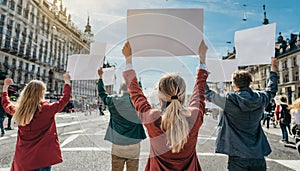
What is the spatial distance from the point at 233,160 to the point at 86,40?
186 centimetres

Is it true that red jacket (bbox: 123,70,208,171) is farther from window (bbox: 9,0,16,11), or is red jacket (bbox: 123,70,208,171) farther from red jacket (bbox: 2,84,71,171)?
window (bbox: 9,0,16,11)

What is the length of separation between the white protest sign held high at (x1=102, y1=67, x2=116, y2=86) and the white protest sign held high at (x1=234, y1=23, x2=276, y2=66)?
147 centimetres

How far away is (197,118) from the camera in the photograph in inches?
56.4

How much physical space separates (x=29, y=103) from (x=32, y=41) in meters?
50.5

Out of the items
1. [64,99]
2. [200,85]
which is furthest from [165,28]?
[64,99]

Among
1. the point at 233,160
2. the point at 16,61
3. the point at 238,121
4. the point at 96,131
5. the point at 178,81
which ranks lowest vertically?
the point at 233,160

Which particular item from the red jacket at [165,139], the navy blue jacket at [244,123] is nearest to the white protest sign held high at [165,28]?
the red jacket at [165,139]

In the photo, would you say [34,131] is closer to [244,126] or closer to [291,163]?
[244,126]

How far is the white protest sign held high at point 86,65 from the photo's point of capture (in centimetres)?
199

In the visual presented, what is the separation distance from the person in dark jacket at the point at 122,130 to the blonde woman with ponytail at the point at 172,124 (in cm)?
78

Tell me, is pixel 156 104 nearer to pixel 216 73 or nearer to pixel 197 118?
pixel 197 118

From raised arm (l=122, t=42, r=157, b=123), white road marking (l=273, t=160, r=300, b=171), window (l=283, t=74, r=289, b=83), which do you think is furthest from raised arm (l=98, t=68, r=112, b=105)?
window (l=283, t=74, r=289, b=83)

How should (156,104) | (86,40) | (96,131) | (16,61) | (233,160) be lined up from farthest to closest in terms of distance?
(16,61) → (96,131) → (233,160) → (86,40) → (156,104)

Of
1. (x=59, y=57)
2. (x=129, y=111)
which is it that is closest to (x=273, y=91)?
(x=129, y=111)
